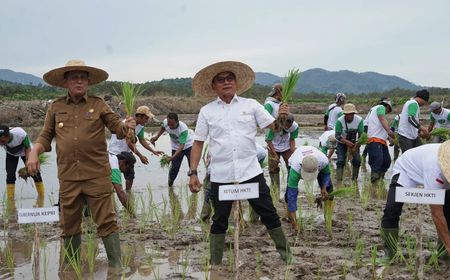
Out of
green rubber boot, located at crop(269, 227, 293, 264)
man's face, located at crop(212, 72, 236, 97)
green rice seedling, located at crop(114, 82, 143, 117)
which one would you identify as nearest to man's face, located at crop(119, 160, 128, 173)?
green rice seedling, located at crop(114, 82, 143, 117)

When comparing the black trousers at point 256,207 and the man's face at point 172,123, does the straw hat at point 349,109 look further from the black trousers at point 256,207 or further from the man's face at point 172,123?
the black trousers at point 256,207

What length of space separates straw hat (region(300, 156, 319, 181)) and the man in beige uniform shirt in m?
1.74

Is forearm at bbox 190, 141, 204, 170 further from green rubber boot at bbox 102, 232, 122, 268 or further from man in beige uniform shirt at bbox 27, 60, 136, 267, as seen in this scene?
green rubber boot at bbox 102, 232, 122, 268

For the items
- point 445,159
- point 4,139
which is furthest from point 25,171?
point 445,159

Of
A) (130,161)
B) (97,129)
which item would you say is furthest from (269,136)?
(97,129)

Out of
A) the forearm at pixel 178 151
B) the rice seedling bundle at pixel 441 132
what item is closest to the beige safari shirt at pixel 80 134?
the forearm at pixel 178 151

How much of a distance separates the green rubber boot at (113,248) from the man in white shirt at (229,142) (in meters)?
0.72

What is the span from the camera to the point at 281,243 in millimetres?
4008

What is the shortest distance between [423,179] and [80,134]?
2570mm

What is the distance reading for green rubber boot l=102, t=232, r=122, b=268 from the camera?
388 cm

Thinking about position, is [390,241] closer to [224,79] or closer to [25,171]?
[224,79]

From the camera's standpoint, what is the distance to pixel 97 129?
3807 millimetres

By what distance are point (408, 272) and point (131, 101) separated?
266 cm

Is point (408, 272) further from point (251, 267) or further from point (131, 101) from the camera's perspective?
point (131, 101)
